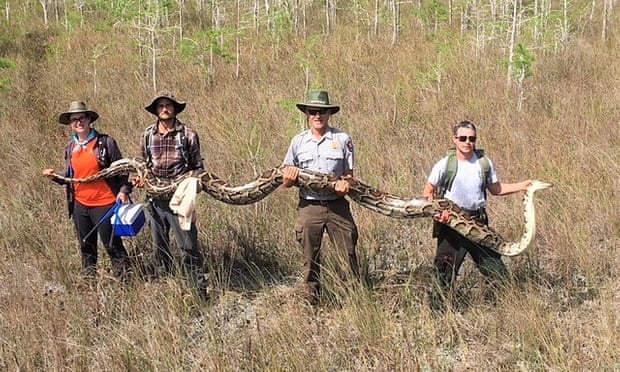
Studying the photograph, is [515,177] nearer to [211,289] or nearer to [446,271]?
[446,271]

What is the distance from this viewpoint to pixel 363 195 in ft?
13.3

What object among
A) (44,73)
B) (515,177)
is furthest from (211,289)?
(44,73)

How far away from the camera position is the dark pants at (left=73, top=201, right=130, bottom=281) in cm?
447

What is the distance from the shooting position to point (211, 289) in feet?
14.5

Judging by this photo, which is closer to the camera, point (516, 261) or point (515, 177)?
point (516, 261)

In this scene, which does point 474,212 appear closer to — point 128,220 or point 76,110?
point 128,220

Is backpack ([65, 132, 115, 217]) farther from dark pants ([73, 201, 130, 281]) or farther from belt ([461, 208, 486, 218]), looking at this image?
belt ([461, 208, 486, 218])

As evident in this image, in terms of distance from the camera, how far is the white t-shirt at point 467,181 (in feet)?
12.7

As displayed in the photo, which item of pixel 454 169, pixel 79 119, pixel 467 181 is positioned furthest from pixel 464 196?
pixel 79 119

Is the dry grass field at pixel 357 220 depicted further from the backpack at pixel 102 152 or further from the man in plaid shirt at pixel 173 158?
the backpack at pixel 102 152

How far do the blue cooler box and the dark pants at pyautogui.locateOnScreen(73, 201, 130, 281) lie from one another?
0.21 m

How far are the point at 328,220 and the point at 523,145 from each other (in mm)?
4053

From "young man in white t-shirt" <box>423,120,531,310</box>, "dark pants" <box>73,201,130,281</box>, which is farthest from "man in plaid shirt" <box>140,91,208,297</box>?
"young man in white t-shirt" <box>423,120,531,310</box>

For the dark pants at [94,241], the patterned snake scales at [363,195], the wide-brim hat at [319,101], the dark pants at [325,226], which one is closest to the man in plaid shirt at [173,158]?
the patterned snake scales at [363,195]
